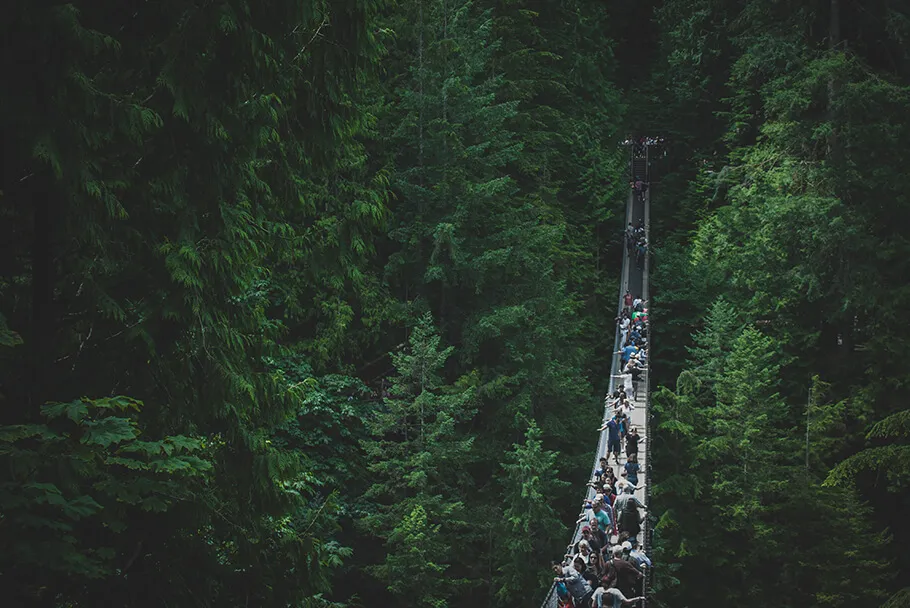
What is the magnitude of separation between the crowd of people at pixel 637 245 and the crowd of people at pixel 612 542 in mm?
14140

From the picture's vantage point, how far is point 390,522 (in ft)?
67.3

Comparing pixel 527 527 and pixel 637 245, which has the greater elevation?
pixel 637 245

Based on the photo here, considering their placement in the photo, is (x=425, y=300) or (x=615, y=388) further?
(x=425, y=300)

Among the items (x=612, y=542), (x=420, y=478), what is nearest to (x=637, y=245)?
(x=420, y=478)

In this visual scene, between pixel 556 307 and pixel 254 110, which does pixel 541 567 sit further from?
pixel 254 110

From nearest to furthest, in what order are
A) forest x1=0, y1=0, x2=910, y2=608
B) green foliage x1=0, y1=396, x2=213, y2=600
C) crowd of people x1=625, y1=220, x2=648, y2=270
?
green foliage x1=0, y1=396, x2=213, y2=600
forest x1=0, y1=0, x2=910, y2=608
crowd of people x1=625, y1=220, x2=648, y2=270

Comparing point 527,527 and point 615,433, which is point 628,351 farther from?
point 615,433

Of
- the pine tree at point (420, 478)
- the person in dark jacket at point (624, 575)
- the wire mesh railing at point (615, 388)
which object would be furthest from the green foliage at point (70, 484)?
the pine tree at point (420, 478)

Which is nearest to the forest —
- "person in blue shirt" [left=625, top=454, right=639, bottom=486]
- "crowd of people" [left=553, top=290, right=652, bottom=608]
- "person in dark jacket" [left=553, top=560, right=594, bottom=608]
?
"person in dark jacket" [left=553, top=560, right=594, bottom=608]

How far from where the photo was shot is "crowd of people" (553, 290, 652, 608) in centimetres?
987

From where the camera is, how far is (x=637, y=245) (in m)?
30.4

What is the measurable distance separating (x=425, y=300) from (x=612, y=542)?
12389 millimetres

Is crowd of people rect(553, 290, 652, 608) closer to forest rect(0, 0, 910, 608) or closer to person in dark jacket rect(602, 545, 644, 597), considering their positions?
person in dark jacket rect(602, 545, 644, 597)

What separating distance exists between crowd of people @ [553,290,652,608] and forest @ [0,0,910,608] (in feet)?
7.98
